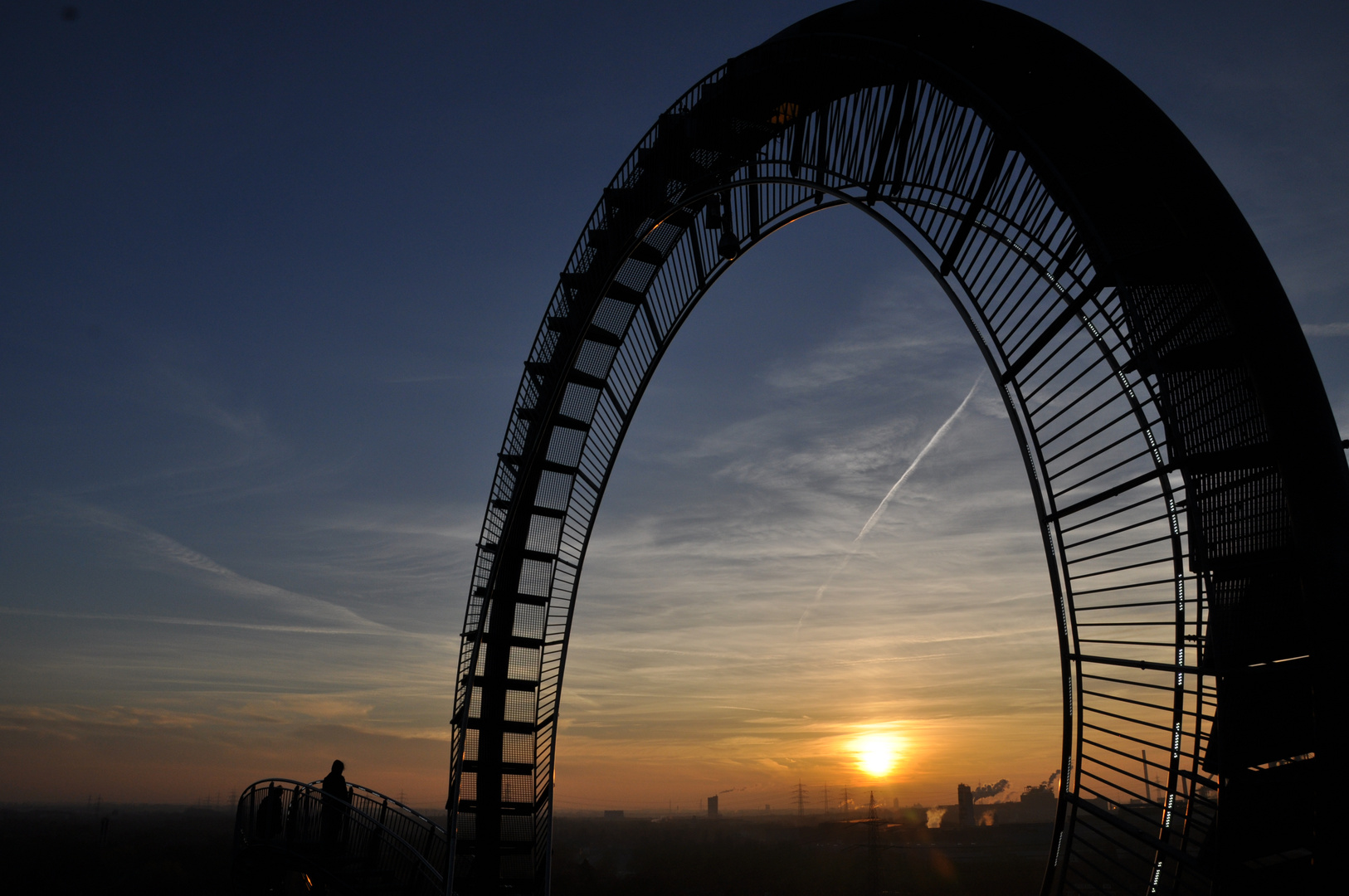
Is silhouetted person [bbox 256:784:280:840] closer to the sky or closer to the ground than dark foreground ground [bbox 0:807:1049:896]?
closer to the sky

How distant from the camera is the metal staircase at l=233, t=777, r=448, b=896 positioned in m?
14.0

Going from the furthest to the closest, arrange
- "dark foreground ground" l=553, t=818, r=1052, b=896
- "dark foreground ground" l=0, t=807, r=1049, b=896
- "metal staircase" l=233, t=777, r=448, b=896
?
1. "dark foreground ground" l=553, t=818, r=1052, b=896
2. "dark foreground ground" l=0, t=807, r=1049, b=896
3. "metal staircase" l=233, t=777, r=448, b=896

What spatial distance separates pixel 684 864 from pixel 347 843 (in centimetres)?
12541

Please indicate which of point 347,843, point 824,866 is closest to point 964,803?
point 824,866

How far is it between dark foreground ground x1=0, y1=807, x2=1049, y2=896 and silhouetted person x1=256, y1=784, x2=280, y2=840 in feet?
229

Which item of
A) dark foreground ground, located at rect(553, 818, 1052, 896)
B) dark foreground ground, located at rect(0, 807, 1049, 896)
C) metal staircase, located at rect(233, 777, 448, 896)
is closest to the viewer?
metal staircase, located at rect(233, 777, 448, 896)

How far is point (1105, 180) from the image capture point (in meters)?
6.21

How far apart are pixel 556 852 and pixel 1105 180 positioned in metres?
163

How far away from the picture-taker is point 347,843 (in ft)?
47.9

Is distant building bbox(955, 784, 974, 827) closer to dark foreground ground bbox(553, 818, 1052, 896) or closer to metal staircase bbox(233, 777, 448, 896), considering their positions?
dark foreground ground bbox(553, 818, 1052, 896)

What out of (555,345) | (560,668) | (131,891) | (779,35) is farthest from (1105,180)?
(131,891)

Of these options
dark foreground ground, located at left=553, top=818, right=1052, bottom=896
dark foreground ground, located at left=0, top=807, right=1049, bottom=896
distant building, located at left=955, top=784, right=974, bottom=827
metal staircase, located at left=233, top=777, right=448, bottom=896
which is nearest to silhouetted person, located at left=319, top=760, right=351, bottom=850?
metal staircase, located at left=233, top=777, right=448, bottom=896

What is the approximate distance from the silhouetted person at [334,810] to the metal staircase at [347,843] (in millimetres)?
14

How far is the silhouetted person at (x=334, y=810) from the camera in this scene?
1455cm
